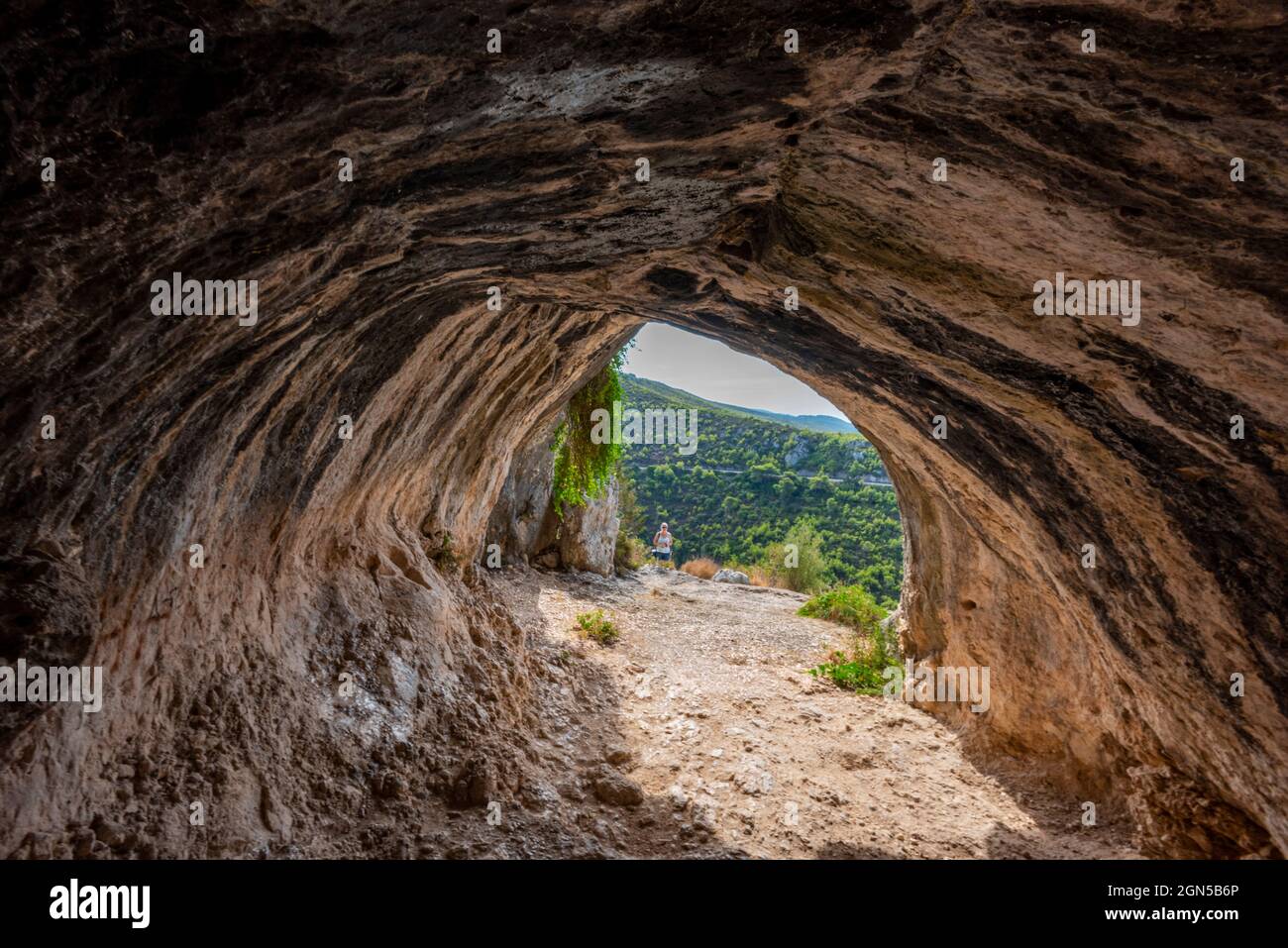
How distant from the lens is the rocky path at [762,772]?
16.2 feet

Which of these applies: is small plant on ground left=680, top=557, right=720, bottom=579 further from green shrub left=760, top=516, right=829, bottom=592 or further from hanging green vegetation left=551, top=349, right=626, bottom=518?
hanging green vegetation left=551, top=349, right=626, bottom=518

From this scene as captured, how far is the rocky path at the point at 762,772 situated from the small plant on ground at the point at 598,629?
248mm

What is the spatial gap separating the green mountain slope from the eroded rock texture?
2546 cm

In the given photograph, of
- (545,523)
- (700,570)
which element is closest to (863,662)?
(545,523)

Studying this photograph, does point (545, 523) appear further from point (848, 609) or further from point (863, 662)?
point (863, 662)

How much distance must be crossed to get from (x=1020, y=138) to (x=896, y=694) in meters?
7.15

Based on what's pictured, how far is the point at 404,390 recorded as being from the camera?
5.48 metres

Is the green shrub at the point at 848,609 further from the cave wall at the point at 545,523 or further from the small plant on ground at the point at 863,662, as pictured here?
the cave wall at the point at 545,523

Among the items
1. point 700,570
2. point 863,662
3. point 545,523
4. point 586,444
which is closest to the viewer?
point 863,662

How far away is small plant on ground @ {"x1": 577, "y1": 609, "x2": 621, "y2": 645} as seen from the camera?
9398 millimetres

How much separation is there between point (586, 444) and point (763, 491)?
29.8 metres

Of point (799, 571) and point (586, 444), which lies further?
point (799, 571)

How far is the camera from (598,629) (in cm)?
951

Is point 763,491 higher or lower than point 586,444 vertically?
lower
